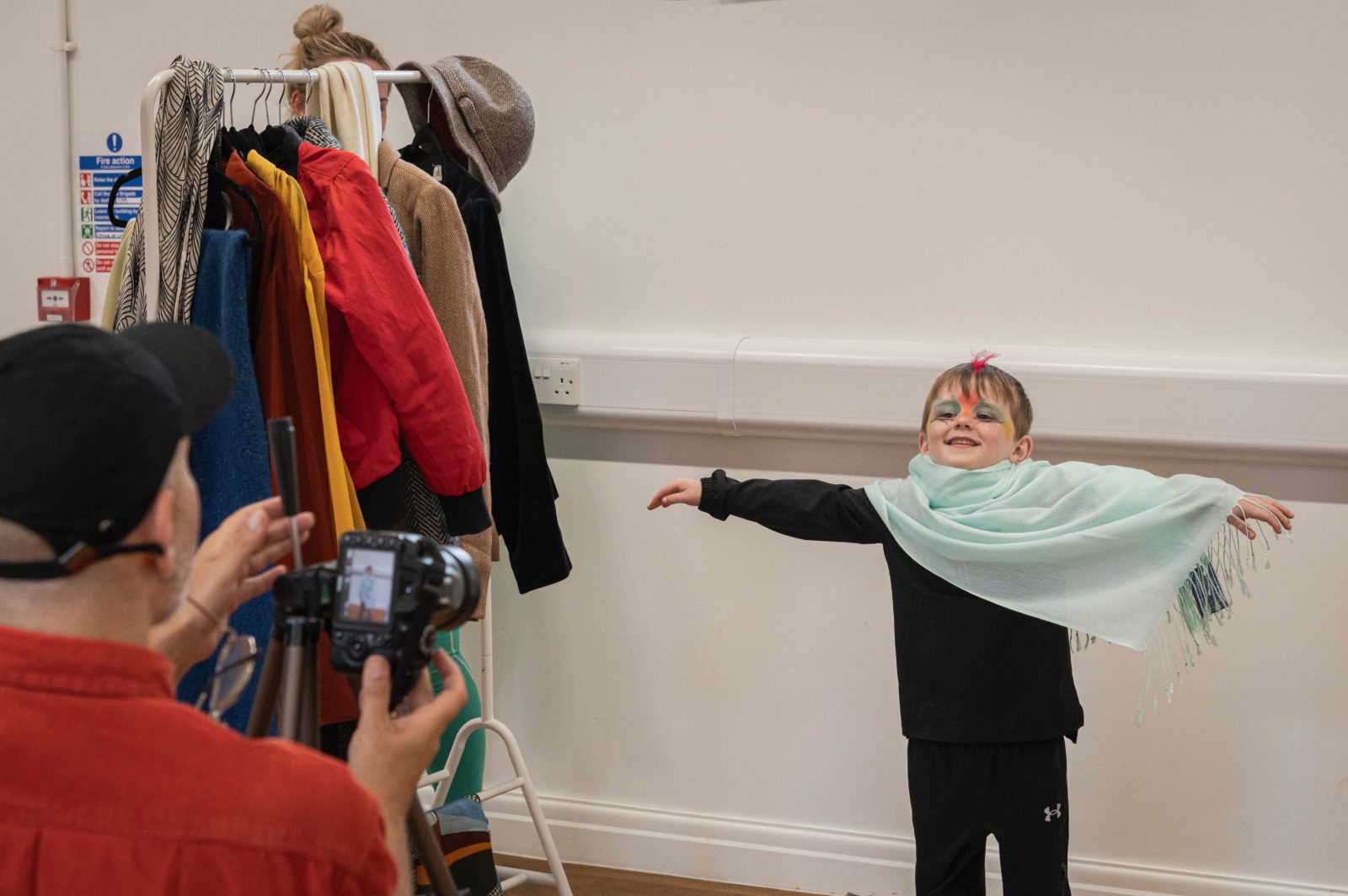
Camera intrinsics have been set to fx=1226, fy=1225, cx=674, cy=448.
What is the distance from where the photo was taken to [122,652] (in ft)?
2.78

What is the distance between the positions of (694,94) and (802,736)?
1395 millimetres

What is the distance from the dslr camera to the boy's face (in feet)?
3.86

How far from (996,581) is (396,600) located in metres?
1.18

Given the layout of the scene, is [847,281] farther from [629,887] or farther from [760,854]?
[629,887]

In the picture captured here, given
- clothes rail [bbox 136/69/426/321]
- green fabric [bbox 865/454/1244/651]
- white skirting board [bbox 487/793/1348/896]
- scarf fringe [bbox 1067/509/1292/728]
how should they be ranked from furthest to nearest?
white skirting board [bbox 487/793/1348/896] → scarf fringe [bbox 1067/509/1292/728] → green fabric [bbox 865/454/1244/651] → clothes rail [bbox 136/69/426/321]

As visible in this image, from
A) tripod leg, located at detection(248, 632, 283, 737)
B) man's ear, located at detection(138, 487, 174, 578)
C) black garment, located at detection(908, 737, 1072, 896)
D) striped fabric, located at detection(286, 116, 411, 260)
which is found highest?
striped fabric, located at detection(286, 116, 411, 260)

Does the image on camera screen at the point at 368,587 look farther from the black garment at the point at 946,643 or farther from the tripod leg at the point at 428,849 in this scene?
the black garment at the point at 946,643

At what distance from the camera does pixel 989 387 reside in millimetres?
2068

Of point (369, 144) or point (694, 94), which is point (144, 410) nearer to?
point (369, 144)

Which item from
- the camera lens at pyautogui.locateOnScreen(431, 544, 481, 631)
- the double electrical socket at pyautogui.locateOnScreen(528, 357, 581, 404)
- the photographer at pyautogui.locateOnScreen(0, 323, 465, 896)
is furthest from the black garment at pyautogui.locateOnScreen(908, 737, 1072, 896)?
the photographer at pyautogui.locateOnScreen(0, 323, 465, 896)

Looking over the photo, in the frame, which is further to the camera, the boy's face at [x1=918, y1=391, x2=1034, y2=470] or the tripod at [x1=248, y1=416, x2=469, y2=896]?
the boy's face at [x1=918, y1=391, x2=1034, y2=470]

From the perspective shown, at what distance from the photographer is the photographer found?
2.68 feet

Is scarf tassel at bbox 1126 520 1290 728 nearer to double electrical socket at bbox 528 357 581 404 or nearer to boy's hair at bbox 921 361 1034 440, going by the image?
boy's hair at bbox 921 361 1034 440

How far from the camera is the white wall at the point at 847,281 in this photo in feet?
7.67
